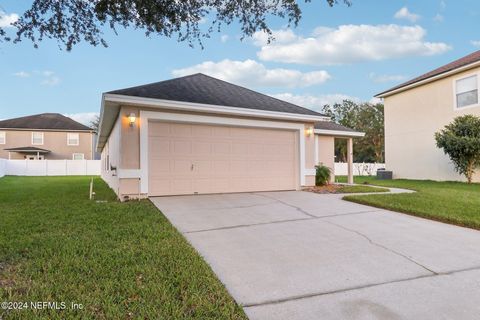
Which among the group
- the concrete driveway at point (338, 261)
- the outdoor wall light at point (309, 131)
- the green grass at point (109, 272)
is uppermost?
the outdoor wall light at point (309, 131)

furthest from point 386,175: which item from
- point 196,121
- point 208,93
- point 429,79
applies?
point 196,121

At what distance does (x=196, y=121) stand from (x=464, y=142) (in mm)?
10856

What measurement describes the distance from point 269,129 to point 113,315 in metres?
8.11

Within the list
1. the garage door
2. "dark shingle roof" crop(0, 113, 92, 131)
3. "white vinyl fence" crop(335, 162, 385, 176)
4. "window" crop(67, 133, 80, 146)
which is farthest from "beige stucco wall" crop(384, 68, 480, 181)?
"window" crop(67, 133, 80, 146)

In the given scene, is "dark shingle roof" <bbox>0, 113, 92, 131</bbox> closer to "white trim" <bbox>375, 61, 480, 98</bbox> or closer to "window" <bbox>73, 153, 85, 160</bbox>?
"window" <bbox>73, 153, 85, 160</bbox>

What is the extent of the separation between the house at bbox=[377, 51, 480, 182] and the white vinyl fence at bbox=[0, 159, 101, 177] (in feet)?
80.8

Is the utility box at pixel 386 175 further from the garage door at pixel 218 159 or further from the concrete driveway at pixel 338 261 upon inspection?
the concrete driveway at pixel 338 261

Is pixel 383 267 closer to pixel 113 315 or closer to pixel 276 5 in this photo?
pixel 113 315

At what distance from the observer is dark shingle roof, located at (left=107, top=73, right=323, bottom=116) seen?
8.18m

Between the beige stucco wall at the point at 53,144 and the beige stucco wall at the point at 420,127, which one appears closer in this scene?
the beige stucco wall at the point at 420,127

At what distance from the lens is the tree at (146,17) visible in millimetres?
6012

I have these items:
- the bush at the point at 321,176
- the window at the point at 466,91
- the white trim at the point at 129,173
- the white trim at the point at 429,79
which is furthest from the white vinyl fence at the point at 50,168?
the window at the point at 466,91

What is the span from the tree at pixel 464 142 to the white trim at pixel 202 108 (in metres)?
6.21

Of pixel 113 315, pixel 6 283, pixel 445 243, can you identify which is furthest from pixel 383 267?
pixel 6 283
